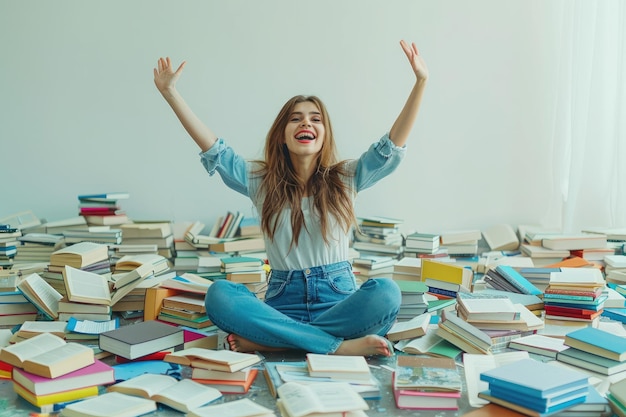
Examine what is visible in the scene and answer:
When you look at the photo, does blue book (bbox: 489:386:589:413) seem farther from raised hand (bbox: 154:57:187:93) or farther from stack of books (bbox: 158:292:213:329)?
raised hand (bbox: 154:57:187:93)

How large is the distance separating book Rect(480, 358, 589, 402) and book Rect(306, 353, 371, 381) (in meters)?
0.32

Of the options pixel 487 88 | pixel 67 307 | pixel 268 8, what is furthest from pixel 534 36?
pixel 67 307

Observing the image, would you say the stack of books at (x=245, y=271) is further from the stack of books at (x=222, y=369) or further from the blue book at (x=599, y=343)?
the blue book at (x=599, y=343)

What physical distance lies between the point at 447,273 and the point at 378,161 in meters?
0.71

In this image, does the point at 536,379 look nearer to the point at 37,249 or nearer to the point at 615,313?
the point at 615,313

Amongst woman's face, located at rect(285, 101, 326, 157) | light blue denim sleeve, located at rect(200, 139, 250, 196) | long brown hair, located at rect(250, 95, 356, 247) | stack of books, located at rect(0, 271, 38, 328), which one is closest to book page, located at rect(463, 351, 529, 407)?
long brown hair, located at rect(250, 95, 356, 247)

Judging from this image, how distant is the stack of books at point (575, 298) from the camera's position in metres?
2.57

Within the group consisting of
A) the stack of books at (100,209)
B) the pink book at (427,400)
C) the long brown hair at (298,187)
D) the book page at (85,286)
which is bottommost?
the pink book at (427,400)

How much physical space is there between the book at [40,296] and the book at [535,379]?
65.6 inches

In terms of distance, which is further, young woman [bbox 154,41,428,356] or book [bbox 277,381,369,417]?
young woman [bbox 154,41,428,356]

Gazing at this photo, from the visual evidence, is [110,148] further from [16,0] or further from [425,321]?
[425,321]

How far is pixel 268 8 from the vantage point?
3.92 metres

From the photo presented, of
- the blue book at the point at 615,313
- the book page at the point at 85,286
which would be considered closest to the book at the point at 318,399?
the book page at the point at 85,286

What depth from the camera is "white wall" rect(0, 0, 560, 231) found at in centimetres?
392
